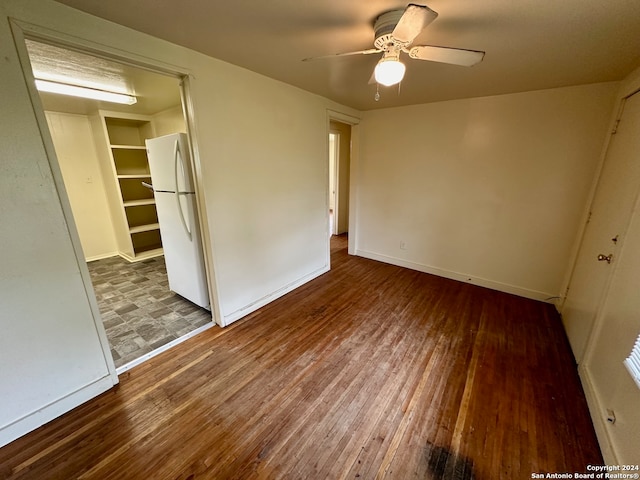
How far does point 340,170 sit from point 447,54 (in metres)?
4.01

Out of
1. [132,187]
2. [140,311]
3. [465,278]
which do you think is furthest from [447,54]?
[132,187]

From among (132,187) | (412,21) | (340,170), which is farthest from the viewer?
(340,170)

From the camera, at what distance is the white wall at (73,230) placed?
1307 millimetres

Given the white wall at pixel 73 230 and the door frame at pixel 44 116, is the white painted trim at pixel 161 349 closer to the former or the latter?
the door frame at pixel 44 116

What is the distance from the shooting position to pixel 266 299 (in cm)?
286

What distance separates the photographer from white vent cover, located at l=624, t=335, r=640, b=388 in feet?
3.95

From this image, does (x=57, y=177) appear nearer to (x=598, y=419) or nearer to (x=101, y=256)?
(x=598, y=419)

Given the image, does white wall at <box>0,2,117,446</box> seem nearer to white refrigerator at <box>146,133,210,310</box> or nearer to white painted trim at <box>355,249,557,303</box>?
white refrigerator at <box>146,133,210,310</box>

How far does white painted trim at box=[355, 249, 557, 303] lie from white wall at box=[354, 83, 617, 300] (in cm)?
1

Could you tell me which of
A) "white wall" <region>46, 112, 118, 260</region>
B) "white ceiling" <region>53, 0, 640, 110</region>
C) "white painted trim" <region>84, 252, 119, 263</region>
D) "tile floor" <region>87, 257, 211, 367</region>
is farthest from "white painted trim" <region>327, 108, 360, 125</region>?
"white painted trim" <region>84, 252, 119, 263</region>

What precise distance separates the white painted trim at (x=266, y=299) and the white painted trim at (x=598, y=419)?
265 cm

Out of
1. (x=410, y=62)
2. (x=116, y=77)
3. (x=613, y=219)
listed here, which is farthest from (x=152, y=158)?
(x=613, y=219)

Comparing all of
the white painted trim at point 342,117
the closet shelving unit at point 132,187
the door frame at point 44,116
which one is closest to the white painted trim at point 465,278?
the white painted trim at point 342,117

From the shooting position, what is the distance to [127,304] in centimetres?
282
